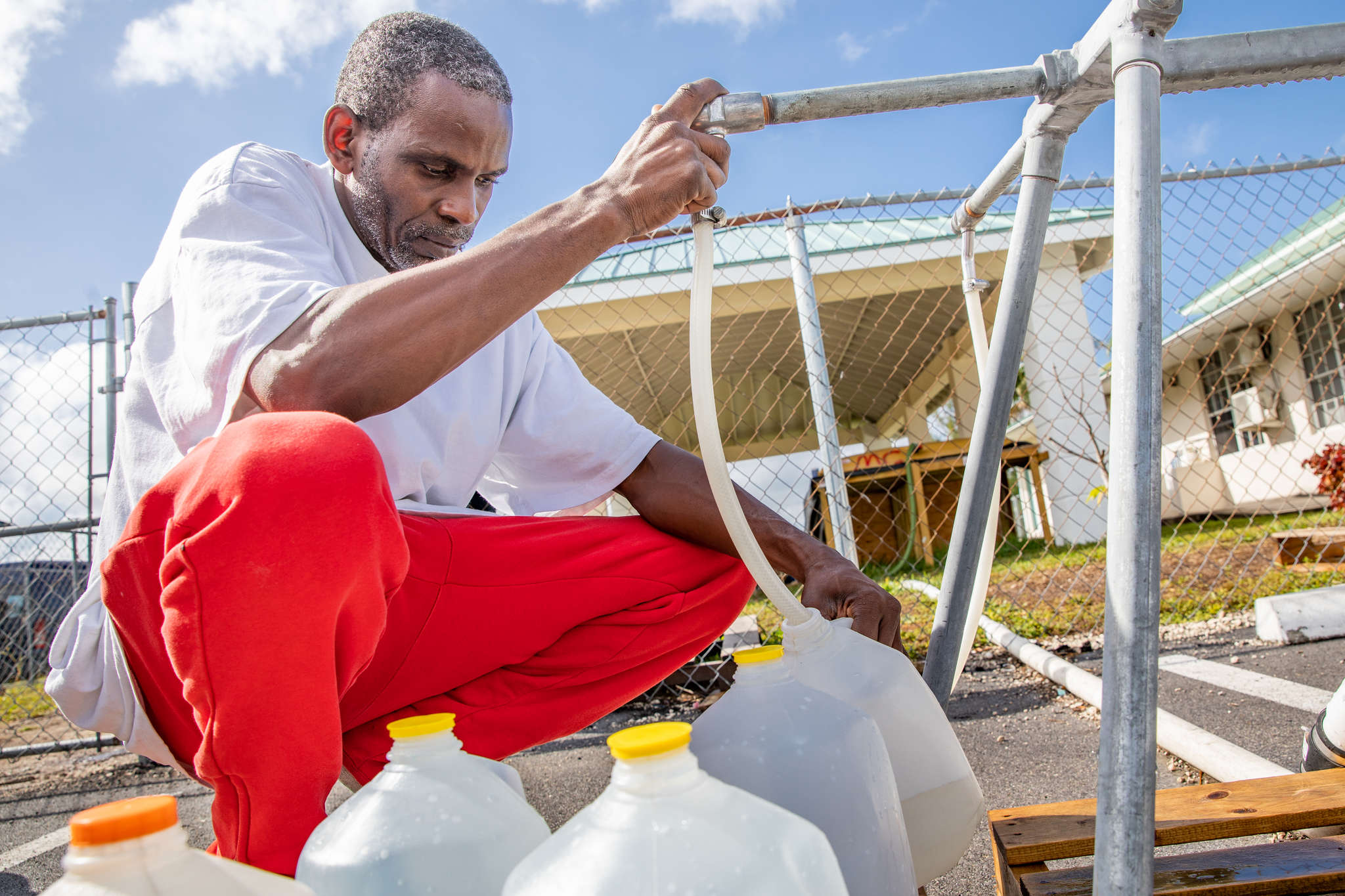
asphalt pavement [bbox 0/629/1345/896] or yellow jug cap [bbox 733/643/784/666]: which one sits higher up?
yellow jug cap [bbox 733/643/784/666]

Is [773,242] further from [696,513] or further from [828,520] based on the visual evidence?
[696,513]

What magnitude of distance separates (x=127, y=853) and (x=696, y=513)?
1.12 meters

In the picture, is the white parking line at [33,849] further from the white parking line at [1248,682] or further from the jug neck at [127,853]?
the white parking line at [1248,682]

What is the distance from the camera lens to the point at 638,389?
1055cm

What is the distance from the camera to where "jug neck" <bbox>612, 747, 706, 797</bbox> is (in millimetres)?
496

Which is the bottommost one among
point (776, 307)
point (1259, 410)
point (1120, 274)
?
point (1120, 274)

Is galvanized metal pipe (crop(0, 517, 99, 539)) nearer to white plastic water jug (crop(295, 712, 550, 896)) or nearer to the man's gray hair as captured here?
the man's gray hair

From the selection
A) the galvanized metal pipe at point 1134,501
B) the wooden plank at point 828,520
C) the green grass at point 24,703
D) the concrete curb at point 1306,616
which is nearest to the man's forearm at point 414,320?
the galvanized metal pipe at point 1134,501

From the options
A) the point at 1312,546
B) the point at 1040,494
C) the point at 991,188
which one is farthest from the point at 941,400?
the point at 991,188

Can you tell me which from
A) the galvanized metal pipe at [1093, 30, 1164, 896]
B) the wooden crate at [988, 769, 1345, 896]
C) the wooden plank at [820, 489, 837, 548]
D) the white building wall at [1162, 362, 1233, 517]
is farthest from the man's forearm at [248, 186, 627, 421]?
the white building wall at [1162, 362, 1233, 517]

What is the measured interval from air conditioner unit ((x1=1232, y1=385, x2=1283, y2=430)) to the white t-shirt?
11.8m

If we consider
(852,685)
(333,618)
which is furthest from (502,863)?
(852,685)

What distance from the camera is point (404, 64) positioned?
143cm

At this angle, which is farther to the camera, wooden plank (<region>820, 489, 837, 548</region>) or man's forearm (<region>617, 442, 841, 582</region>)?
wooden plank (<region>820, 489, 837, 548</region>)
